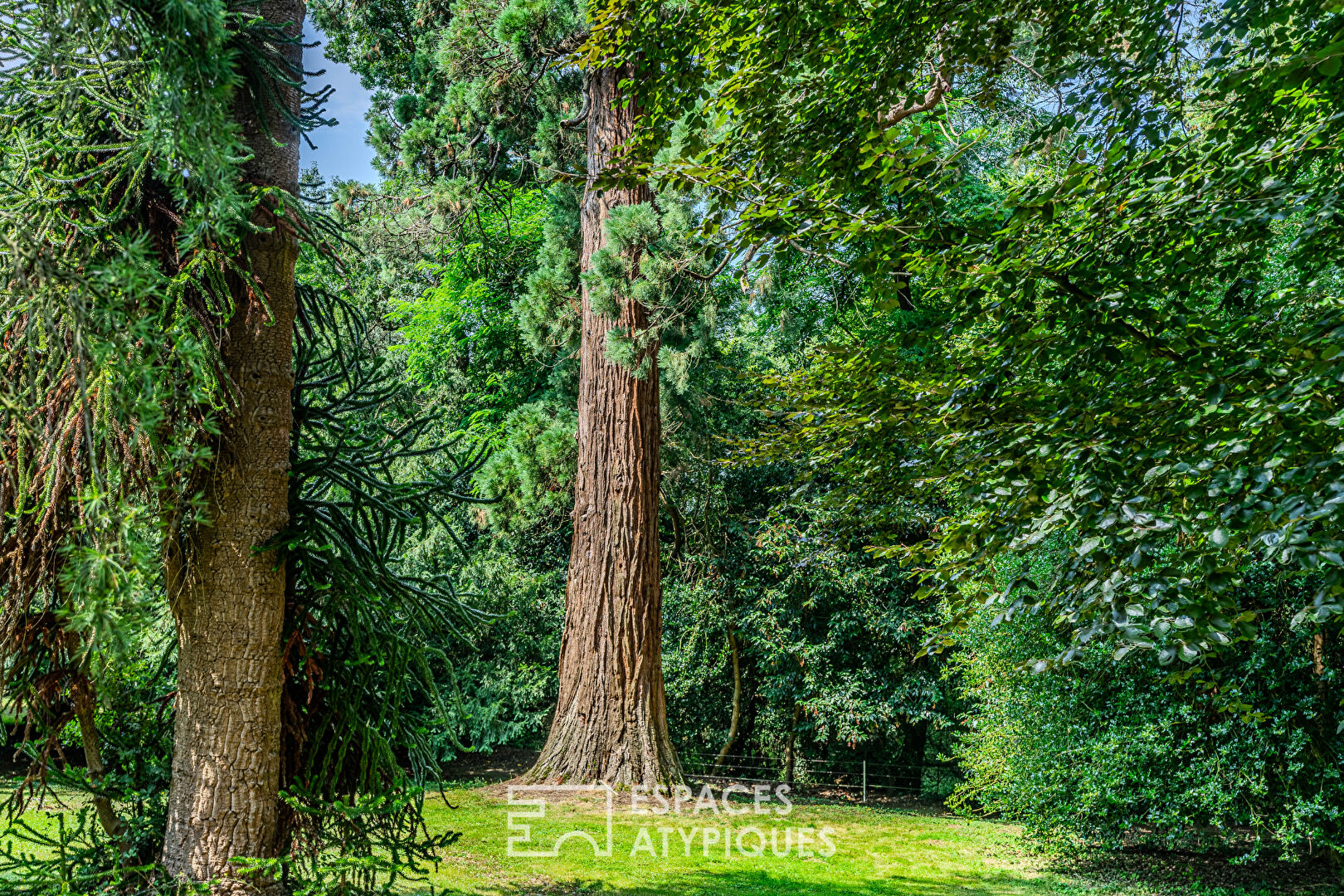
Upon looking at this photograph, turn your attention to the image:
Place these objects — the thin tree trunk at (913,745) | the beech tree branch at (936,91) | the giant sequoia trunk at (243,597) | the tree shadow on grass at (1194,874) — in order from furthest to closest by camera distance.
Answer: the thin tree trunk at (913,745), the tree shadow on grass at (1194,874), the beech tree branch at (936,91), the giant sequoia trunk at (243,597)

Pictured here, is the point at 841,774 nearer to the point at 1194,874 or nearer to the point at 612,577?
the point at 1194,874

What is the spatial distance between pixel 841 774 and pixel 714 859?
8.66 metres

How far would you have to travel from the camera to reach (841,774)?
571 inches

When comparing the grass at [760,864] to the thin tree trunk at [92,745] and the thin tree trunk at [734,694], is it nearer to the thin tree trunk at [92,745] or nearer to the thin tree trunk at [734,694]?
the thin tree trunk at [92,745]

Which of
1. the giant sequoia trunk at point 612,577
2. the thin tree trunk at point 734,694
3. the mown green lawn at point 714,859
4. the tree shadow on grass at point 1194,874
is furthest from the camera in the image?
the thin tree trunk at point 734,694

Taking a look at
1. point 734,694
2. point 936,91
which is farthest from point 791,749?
point 936,91

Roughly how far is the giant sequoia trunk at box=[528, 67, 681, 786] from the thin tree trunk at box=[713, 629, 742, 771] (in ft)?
14.8

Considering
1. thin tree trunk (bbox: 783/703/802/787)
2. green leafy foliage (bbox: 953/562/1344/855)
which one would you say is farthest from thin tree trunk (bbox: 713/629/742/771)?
green leafy foliage (bbox: 953/562/1344/855)

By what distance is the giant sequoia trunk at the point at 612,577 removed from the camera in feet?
28.2

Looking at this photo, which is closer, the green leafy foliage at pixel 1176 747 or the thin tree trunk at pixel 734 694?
the green leafy foliage at pixel 1176 747

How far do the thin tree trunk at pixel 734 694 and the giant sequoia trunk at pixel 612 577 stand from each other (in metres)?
4.52

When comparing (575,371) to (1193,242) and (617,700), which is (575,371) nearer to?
(617,700)

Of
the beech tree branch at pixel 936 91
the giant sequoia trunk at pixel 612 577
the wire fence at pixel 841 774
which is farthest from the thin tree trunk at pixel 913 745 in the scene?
the beech tree branch at pixel 936 91

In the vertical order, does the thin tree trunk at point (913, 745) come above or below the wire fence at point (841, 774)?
above
